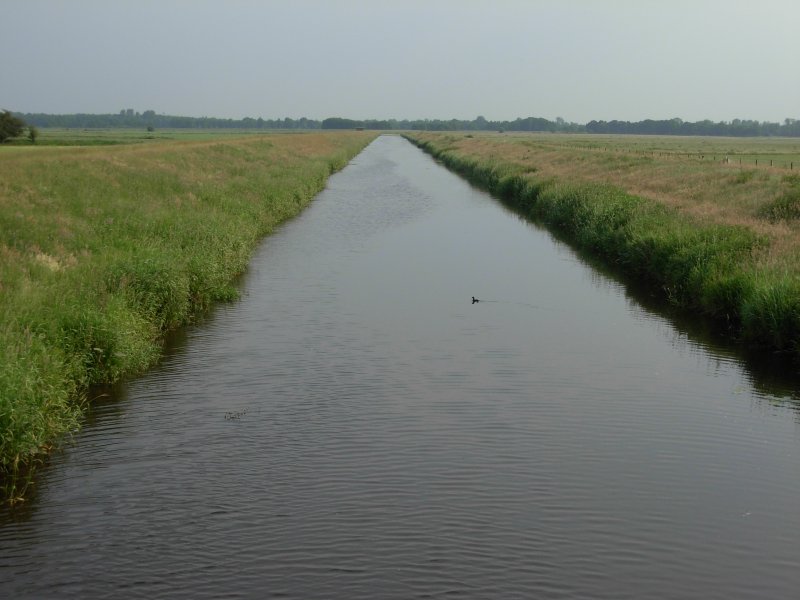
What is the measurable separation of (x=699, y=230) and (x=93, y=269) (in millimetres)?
15489

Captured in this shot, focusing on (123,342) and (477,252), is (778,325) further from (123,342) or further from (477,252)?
(477,252)

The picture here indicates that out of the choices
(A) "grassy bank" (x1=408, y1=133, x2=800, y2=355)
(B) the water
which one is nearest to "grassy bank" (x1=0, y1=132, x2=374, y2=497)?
(B) the water

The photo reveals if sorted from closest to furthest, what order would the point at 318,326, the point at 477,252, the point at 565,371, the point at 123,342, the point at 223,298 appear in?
the point at 123,342
the point at 565,371
the point at 318,326
the point at 223,298
the point at 477,252

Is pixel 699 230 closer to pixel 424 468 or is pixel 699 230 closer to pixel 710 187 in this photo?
pixel 710 187

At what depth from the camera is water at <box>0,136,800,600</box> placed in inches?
327

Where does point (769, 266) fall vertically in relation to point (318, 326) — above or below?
above

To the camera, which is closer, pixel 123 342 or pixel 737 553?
pixel 737 553

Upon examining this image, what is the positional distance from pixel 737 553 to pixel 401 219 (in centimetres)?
3059

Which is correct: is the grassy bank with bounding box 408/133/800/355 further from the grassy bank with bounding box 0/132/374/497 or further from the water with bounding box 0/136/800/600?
the grassy bank with bounding box 0/132/374/497

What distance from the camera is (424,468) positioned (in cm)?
1078

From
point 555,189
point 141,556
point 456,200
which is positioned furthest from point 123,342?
point 456,200

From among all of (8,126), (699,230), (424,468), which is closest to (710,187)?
(699,230)

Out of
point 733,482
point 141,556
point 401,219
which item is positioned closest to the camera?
point 141,556

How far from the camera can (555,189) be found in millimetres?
40281
